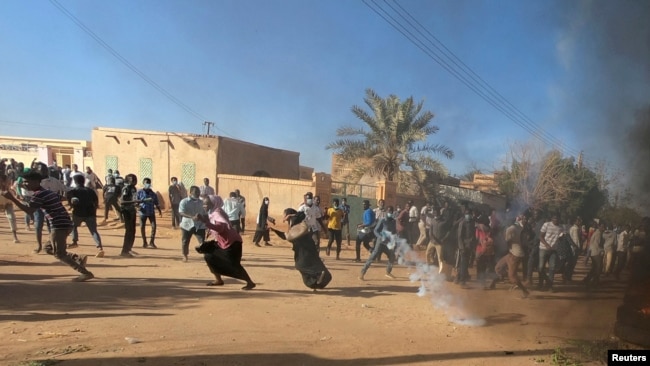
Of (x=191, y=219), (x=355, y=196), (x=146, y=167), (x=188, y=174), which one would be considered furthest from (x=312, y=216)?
(x=146, y=167)

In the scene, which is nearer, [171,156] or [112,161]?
[171,156]

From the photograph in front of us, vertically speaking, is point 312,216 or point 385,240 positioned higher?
point 312,216

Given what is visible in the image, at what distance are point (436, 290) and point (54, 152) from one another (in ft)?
93.6

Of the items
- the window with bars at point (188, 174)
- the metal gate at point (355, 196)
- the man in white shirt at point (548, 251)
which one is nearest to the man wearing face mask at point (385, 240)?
the man in white shirt at point (548, 251)

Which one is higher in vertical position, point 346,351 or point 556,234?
point 556,234

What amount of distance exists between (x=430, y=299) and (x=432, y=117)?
11926 millimetres

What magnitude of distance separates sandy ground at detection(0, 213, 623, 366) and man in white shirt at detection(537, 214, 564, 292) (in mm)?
438

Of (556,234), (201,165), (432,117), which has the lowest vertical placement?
(556,234)

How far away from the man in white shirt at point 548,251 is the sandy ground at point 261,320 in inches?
17.3

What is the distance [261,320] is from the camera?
16.2 feet

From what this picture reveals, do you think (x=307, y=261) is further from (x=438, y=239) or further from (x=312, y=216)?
(x=438, y=239)

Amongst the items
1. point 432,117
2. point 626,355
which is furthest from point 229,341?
point 432,117

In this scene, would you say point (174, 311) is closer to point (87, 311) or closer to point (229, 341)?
point (87, 311)

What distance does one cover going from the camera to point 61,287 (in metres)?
5.79
